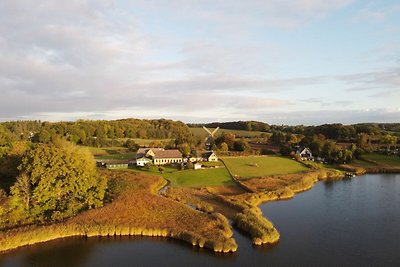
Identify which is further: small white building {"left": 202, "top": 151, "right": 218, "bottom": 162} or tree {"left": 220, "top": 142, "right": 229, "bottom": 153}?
tree {"left": 220, "top": 142, "right": 229, "bottom": 153}

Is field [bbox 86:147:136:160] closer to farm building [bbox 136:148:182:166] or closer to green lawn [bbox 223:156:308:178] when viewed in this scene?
farm building [bbox 136:148:182:166]

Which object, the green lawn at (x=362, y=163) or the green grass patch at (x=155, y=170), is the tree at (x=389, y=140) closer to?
the green lawn at (x=362, y=163)

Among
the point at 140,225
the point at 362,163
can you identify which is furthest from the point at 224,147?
the point at 140,225

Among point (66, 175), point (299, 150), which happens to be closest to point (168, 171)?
point (66, 175)

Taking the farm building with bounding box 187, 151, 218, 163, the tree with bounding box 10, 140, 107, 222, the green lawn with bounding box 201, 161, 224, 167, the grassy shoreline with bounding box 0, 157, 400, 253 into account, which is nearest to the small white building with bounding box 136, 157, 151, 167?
the farm building with bounding box 187, 151, 218, 163

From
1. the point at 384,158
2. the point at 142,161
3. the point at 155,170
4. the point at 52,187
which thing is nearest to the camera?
the point at 52,187

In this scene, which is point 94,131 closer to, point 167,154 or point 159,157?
point 167,154

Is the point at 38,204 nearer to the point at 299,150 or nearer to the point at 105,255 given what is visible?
the point at 105,255
